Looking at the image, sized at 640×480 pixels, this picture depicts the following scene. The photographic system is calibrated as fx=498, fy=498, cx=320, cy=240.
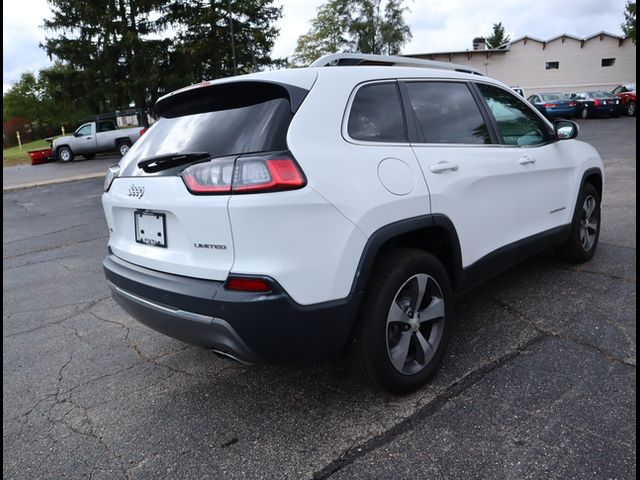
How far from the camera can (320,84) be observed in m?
2.52

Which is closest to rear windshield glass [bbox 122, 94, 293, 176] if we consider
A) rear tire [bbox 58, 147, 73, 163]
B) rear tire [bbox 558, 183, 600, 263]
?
rear tire [bbox 558, 183, 600, 263]

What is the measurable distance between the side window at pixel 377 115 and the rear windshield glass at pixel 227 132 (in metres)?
0.40

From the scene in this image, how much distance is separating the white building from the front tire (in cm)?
4166

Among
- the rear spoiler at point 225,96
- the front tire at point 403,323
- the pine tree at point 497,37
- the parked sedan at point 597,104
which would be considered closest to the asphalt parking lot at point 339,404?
the front tire at point 403,323

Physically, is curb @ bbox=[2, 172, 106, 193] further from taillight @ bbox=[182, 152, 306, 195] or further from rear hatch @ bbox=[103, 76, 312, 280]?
taillight @ bbox=[182, 152, 306, 195]

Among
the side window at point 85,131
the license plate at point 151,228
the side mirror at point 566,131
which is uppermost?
the side window at point 85,131

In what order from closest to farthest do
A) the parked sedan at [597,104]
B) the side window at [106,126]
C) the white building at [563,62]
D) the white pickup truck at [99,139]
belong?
the white pickup truck at [99,139]
the side window at [106,126]
the parked sedan at [597,104]
the white building at [563,62]

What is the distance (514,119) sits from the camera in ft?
12.6

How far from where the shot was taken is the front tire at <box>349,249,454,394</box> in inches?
98.6

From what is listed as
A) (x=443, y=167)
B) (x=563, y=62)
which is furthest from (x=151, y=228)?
(x=563, y=62)

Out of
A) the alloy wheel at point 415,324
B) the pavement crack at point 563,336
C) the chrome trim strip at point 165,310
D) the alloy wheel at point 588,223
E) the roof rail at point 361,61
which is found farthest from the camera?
the alloy wheel at point 588,223

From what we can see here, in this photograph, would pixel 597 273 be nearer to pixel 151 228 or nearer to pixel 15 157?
pixel 151 228

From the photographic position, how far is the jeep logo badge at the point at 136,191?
8.72 feet

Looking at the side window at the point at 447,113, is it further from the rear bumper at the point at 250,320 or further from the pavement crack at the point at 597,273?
the pavement crack at the point at 597,273
